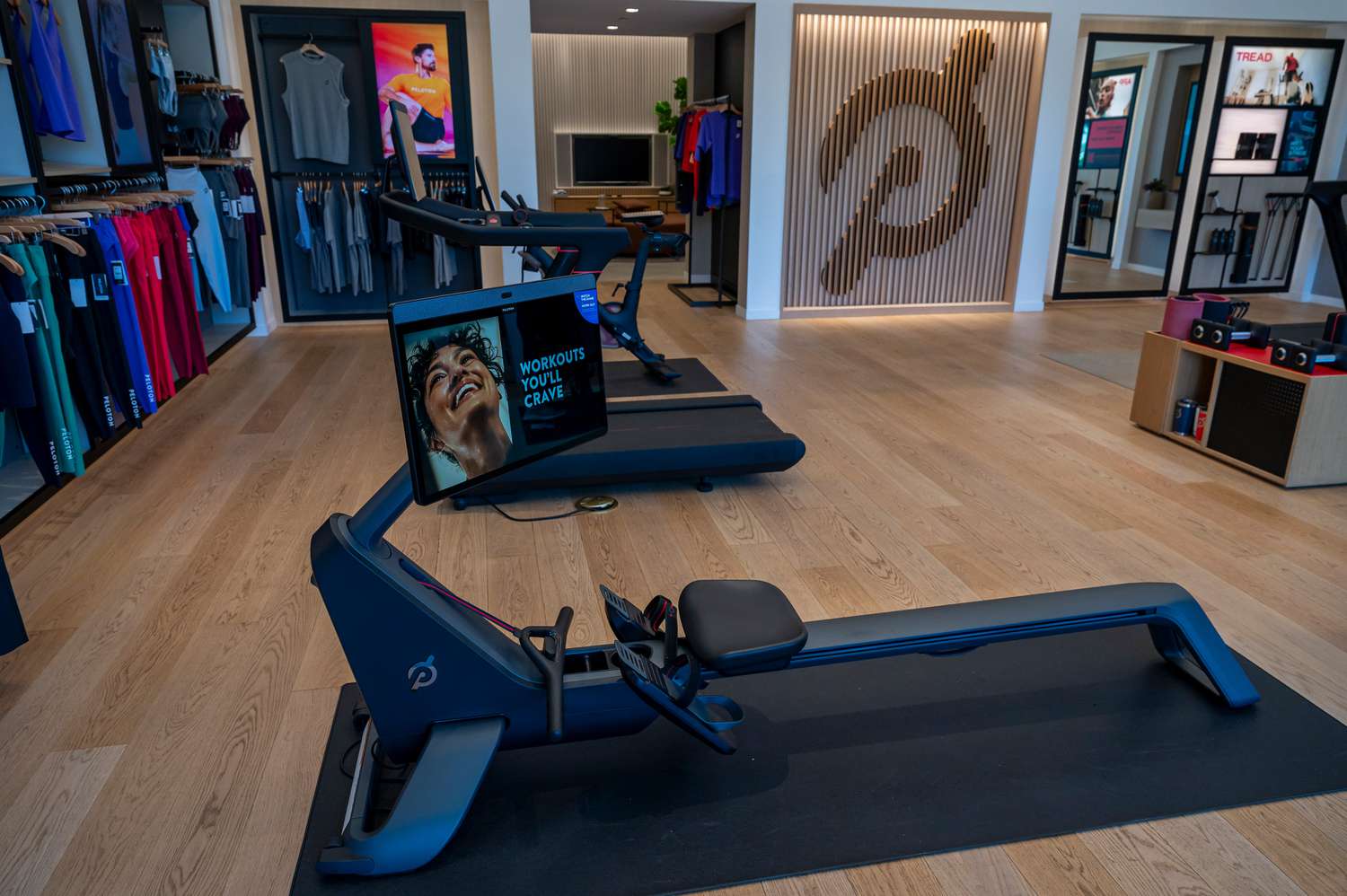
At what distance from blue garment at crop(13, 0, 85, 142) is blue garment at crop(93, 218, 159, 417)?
0.58m

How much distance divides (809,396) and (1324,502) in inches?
97.5

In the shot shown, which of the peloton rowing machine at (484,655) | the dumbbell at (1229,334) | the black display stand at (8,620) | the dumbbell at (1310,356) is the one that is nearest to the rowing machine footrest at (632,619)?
the peloton rowing machine at (484,655)

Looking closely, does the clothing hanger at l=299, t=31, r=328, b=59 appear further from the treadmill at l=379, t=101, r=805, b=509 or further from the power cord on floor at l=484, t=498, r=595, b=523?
the power cord on floor at l=484, t=498, r=595, b=523

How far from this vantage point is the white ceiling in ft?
21.8

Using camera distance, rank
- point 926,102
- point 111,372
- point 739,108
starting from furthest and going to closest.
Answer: point 739,108 → point 926,102 → point 111,372

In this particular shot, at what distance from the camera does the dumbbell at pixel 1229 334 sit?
3971 mm

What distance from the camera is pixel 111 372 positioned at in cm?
393

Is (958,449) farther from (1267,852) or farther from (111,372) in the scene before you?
(111,372)

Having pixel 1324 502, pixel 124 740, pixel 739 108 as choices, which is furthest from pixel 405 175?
pixel 739 108

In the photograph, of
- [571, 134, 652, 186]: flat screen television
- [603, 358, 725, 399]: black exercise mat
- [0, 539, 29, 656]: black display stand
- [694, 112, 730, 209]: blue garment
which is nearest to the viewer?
[0, 539, 29, 656]: black display stand

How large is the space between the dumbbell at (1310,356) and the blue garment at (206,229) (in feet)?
18.3

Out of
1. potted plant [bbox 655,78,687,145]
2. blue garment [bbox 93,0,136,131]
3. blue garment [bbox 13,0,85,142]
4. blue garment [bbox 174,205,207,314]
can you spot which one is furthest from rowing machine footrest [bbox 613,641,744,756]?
potted plant [bbox 655,78,687,145]

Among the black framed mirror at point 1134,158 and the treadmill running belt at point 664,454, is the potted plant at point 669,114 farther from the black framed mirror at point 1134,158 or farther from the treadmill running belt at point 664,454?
the treadmill running belt at point 664,454

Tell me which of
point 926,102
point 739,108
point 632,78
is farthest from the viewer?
point 632,78
